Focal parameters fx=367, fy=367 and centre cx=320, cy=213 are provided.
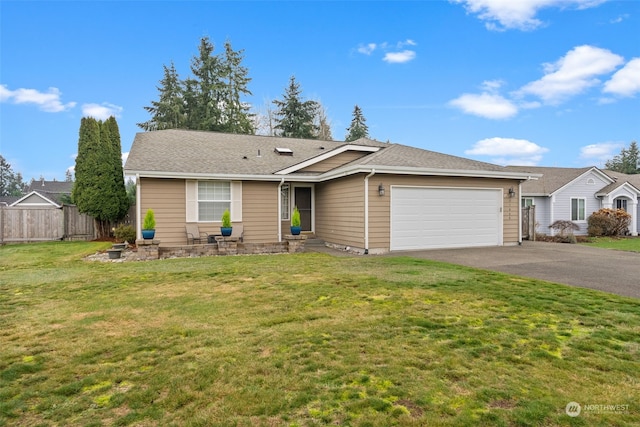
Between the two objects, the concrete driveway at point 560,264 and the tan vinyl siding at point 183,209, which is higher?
the tan vinyl siding at point 183,209

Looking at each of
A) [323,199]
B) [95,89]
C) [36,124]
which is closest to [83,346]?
[323,199]

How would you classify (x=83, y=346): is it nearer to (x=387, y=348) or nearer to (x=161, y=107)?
(x=387, y=348)

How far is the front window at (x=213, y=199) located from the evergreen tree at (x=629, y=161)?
5563 cm

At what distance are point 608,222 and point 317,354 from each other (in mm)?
22509

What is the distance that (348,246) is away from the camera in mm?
11438

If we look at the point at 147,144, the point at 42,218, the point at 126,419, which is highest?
the point at 147,144

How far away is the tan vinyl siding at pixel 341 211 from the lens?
1085 centimetres

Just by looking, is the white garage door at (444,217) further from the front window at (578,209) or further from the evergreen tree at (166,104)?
the evergreen tree at (166,104)

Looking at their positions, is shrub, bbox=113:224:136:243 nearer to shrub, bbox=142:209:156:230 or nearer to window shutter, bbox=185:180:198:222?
window shutter, bbox=185:180:198:222

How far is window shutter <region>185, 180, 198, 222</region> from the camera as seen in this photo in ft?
38.3

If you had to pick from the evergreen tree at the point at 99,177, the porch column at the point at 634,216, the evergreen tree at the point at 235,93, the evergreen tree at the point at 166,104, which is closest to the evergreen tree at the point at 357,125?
the evergreen tree at the point at 235,93

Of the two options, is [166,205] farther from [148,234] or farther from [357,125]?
[357,125]

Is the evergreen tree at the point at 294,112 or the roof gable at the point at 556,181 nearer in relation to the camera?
the roof gable at the point at 556,181

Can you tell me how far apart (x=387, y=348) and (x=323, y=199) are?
1004 cm
